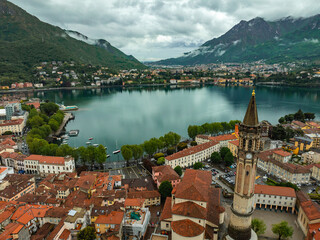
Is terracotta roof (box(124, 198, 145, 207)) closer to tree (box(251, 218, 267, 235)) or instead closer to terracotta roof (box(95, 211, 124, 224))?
terracotta roof (box(95, 211, 124, 224))

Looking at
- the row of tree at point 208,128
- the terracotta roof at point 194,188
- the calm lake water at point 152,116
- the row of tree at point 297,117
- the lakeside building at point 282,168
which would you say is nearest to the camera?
the terracotta roof at point 194,188

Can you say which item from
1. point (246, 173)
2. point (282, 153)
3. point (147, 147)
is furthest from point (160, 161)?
point (246, 173)

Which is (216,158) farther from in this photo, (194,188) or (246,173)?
(246,173)

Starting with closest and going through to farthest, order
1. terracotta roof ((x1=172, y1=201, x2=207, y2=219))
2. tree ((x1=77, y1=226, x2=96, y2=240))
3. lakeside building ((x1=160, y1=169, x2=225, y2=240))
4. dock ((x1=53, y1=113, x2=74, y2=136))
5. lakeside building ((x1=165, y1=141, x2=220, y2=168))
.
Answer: lakeside building ((x1=160, y1=169, x2=225, y2=240)), tree ((x1=77, y1=226, x2=96, y2=240)), terracotta roof ((x1=172, y1=201, x2=207, y2=219)), lakeside building ((x1=165, y1=141, x2=220, y2=168)), dock ((x1=53, y1=113, x2=74, y2=136))

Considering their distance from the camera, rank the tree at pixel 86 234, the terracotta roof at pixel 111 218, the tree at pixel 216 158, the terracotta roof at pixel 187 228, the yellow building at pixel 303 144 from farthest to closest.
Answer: the yellow building at pixel 303 144 → the tree at pixel 216 158 → the terracotta roof at pixel 111 218 → the tree at pixel 86 234 → the terracotta roof at pixel 187 228

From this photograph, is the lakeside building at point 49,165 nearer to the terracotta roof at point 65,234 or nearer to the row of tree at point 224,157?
the terracotta roof at point 65,234

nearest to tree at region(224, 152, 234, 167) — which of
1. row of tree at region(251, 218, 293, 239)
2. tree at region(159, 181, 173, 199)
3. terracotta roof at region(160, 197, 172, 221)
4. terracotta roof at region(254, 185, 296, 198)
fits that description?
terracotta roof at region(254, 185, 296, 198)

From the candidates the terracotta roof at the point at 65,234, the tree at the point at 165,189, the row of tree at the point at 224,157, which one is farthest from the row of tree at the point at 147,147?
the terracotta roof at the point at 65,234
